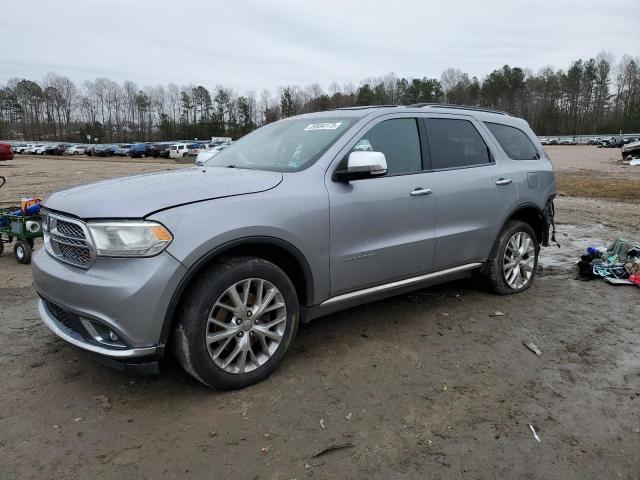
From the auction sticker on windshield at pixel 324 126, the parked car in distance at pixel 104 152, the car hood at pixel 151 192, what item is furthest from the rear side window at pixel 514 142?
the parked car in distance at pixel 104 152

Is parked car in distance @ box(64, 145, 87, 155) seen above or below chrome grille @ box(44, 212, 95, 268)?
above

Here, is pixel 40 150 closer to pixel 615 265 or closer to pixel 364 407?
pixel 615 265

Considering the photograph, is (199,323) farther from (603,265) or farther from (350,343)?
(603,265)

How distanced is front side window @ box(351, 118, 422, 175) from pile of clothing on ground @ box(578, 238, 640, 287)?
2982 mm

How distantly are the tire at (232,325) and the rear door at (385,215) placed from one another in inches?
18.6

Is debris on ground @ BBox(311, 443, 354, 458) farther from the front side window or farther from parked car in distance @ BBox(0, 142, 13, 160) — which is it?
parked car in distance @ BBox(0, 142, 13, 160)

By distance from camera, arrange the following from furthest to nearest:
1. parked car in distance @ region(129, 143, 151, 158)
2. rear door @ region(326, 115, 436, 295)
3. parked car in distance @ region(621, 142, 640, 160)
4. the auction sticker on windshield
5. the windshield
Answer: parked car in distance @ region(129, 143, 151, 158), parked car in distance @ region(621, 142, 640, 160), the auction sticker on windshield, the windshield, rear door @ region(326, 115, 436, 295)

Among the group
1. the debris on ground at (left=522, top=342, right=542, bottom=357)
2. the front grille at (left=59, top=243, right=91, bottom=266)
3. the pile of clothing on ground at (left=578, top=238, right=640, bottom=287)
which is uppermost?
the front grille at (left=59, top=243, right=91, bottom=266)

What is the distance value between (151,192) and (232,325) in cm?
94

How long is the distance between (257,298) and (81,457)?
4.16 ft

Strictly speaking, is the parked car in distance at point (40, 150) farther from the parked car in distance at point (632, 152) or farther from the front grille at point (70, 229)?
the front grille at point (70, 229)

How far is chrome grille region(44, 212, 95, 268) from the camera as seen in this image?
9.54ft

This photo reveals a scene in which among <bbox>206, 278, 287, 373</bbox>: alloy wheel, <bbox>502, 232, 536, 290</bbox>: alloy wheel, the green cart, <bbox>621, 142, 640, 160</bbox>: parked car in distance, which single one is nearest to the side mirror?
<bbox>206, 278, 287, 373</bbox>: alloy wheel

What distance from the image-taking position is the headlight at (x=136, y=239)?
9.10ft
